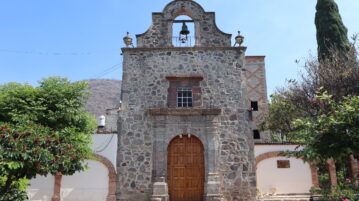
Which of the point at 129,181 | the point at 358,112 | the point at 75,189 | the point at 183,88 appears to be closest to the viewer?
the point at 358,112

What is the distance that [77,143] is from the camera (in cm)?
1168

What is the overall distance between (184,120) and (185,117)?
13 centimetres

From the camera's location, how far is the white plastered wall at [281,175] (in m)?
17.2

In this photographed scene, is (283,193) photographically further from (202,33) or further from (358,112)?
(358,112)

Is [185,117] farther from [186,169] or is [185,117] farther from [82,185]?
[82,185]

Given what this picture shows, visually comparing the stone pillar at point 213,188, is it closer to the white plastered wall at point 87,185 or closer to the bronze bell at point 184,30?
the white plastered wall at point 87,185

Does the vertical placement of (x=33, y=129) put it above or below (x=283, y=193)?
above

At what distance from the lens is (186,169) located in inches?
549

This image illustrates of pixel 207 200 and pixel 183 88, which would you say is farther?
pixel 183 88

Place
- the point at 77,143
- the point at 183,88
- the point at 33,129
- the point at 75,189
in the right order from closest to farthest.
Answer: the point at 33,129 < the point at 77,143 < the point at 183,88 < the point at 75,189

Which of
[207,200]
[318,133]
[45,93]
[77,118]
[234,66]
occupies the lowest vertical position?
[207,200]

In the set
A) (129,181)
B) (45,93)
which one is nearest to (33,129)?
(45,93)

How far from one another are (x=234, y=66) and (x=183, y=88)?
8.02 ft

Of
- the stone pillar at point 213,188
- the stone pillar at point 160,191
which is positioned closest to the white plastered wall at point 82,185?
the stone pillar at point 160,191
